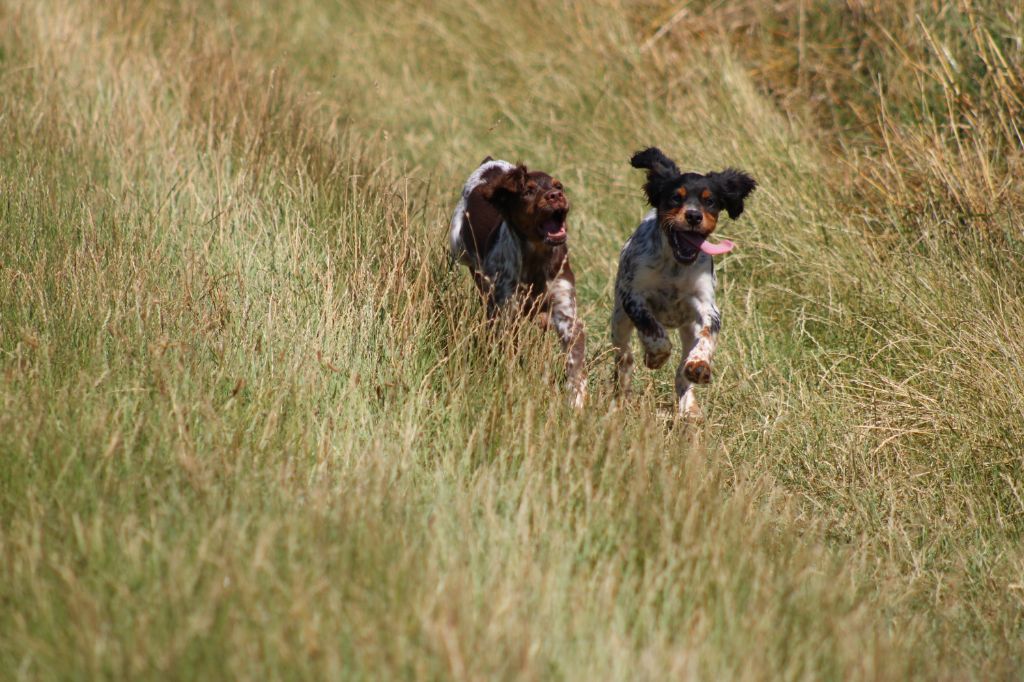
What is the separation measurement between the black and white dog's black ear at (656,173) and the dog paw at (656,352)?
711 mm

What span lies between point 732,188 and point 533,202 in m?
0.97

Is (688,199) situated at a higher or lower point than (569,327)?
higher

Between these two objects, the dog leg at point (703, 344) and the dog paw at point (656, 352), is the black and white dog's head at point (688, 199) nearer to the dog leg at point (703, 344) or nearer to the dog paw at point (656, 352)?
the dog leg at point (703, 344)

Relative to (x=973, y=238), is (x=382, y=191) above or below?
below

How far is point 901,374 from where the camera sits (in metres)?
5.50

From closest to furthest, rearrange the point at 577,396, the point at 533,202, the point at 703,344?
the point at 577,396 → the point at 703,344 → the point at 533,202

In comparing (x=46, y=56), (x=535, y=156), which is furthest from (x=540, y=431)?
(x=46, y=56)

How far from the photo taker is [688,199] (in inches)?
215

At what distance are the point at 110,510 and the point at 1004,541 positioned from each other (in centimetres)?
310

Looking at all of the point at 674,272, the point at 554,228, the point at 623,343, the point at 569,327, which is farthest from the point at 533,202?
the point at 623,343

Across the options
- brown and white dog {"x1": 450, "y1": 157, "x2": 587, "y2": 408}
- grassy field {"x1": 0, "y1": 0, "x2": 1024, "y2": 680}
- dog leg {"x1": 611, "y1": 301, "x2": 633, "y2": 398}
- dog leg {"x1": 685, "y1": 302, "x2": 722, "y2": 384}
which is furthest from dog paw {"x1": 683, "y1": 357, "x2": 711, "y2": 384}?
dog leg {"x1": 611, "y1": 301, "x2": 633, "y2": 398}

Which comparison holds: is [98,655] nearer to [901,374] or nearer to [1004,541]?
[1004,541]

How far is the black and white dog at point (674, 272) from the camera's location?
17.8ft

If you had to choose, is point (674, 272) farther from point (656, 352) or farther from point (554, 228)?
point (554, 228)
